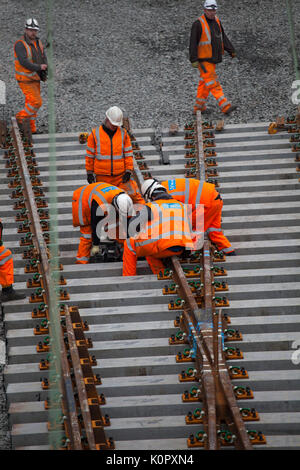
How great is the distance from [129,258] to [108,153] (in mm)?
1792

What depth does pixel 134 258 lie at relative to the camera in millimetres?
10430

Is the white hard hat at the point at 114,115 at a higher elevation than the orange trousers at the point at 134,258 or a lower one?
higher

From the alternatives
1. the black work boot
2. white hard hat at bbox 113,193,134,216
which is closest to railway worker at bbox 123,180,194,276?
white hard hat at bbox 113,193,134,216

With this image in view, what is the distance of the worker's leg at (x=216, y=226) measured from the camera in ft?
35.7

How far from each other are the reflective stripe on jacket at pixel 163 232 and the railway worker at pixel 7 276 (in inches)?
58.6

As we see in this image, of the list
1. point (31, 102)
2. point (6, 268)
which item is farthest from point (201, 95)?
point (6, 268)

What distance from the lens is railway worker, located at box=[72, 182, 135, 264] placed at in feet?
34.9

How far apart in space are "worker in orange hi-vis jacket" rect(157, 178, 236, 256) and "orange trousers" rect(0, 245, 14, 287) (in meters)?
2.01

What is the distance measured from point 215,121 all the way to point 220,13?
4786 mm

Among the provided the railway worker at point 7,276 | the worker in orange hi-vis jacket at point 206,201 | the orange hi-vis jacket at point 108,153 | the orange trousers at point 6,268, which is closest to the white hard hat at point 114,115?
the orange hi-vis jacket at point 108,153

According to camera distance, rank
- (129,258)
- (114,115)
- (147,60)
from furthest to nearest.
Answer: (147,60) < (114,115) < (129,258)

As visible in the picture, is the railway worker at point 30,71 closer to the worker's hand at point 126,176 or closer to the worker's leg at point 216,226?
Result: the worker's hand at point 126,176

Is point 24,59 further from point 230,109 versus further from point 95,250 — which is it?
point 95,250
